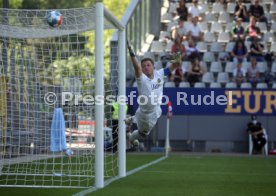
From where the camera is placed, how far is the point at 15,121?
51.7ft

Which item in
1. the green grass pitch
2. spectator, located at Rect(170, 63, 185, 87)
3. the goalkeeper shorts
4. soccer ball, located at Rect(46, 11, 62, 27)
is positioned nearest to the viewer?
the green grass pitch

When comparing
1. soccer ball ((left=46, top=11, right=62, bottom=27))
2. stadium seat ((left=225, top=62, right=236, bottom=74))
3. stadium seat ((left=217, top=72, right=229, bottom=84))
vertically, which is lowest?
stadium seat ((left=217, top=72, right=229, bottom=84))

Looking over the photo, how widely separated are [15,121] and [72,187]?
4167mm

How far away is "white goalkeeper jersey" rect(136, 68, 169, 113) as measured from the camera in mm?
13133

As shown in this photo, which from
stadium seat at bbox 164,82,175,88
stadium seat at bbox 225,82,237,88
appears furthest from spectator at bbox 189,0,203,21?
stadium seat at bbox 225,82,237,88

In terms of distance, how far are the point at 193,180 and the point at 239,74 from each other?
12276mm

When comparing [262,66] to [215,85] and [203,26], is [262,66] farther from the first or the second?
[203,26]

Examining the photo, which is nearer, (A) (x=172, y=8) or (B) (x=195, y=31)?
(B) (x=195, y=31)

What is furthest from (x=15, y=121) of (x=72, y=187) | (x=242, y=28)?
(x=242, y=28)

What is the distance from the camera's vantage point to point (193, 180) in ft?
44.8

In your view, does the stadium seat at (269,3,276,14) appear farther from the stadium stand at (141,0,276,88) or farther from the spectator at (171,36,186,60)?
the spectator at (171,36,186,60)

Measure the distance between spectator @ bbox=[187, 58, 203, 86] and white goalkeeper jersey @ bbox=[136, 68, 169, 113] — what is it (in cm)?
1211

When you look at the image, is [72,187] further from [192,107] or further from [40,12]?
[192,107]

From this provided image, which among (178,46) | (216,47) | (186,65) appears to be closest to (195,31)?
(216,47)
